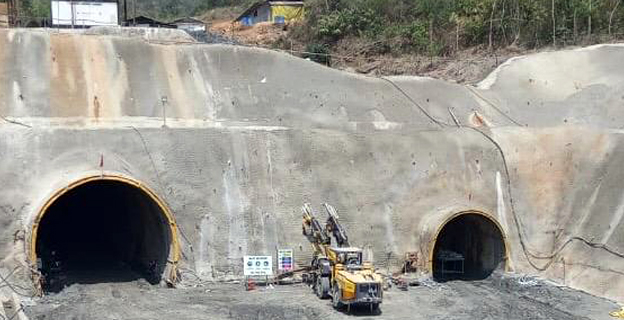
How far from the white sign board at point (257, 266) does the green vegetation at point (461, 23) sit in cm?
2215

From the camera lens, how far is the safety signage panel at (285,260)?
26.6 m

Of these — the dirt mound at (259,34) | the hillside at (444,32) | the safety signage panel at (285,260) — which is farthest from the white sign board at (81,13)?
the safety signage panel at (285,260)

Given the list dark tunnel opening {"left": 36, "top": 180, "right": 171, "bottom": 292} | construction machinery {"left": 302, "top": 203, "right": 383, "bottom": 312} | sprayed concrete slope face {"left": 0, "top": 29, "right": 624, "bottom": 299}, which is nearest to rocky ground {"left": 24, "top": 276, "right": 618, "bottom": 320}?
construction machinery {"left": 302, "top": 203, "right": 383, "bottom": 312}

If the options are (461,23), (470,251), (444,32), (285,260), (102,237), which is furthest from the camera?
(444,32)

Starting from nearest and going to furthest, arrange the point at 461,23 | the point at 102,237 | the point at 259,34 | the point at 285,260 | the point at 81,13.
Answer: the point at 285,260, the point at 102,237, the point at 461,23, the point at 81,13, the point at 259,34

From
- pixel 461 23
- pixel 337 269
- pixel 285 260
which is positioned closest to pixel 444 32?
pixel 461 23

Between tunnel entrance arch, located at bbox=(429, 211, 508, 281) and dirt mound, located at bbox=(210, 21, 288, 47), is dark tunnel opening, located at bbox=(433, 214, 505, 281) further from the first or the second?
dirt mound, located at bbox=(210, 21, 288, 47)

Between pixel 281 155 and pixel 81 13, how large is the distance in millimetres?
26351

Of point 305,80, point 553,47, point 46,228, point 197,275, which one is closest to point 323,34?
point 553,47

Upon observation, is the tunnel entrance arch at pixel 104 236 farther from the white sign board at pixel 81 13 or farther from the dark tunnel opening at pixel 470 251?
the white sign board at pixel 81 13

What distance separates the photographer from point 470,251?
30.6 meters

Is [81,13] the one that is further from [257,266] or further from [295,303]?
[295,303]

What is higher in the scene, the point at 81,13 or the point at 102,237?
the point at 81,13

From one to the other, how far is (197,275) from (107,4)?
28473 mm
